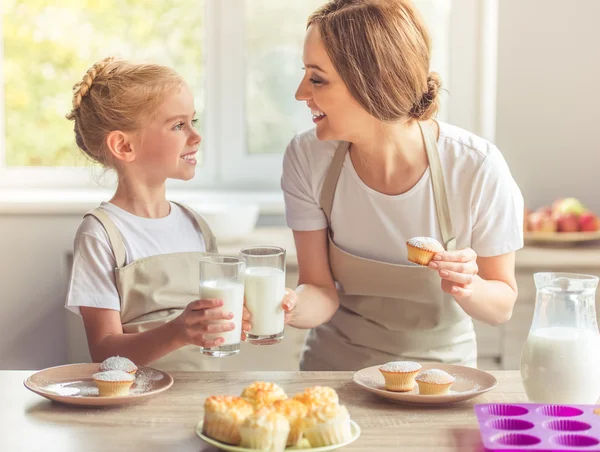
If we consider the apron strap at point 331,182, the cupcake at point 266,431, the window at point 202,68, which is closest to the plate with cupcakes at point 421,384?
the cupcake at point 266,431

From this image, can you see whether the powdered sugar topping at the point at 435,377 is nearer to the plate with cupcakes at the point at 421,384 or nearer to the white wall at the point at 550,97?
the plate with cupcakes at the point at 421,384

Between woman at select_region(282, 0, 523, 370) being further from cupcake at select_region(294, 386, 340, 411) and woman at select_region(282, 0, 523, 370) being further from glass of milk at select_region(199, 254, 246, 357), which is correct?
cupcake at select_region(294, 386, 340, 411)

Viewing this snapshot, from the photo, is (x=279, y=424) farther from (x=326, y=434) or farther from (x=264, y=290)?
(x=264, y=290)

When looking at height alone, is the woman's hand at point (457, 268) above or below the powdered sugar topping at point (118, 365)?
above

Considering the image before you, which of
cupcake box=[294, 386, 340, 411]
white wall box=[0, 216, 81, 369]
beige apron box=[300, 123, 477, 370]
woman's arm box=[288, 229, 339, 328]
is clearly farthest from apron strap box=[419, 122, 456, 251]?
white wall box=[0, 216, 81, 369]

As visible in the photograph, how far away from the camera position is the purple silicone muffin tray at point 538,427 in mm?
1179

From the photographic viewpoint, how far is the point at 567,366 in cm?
139

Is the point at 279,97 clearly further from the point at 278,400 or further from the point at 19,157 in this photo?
the point at 278,400

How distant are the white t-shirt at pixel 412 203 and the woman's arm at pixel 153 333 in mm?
478

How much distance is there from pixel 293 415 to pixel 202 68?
7.96 feet

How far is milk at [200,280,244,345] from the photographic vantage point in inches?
Answer: 57.5

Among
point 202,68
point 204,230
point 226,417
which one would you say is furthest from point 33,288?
point 226,417

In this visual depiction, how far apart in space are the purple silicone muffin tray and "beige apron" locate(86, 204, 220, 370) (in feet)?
2.79

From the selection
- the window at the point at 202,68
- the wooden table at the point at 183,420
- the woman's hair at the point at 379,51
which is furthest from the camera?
the window at the point at 202,68
